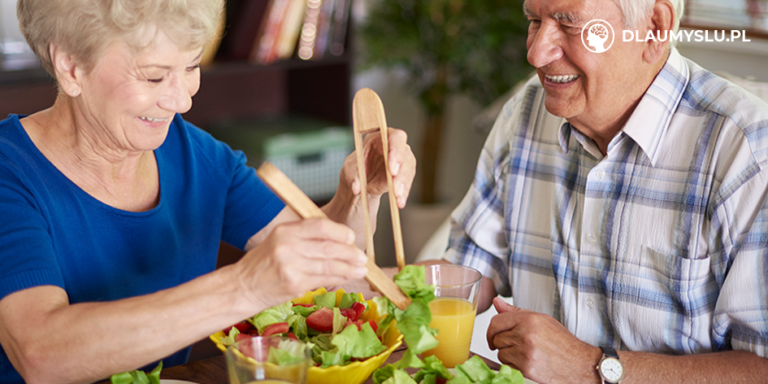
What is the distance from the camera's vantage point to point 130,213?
126cm

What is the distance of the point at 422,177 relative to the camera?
334 cm

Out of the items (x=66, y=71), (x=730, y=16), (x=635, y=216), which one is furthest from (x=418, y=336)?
(x=730, y=16)

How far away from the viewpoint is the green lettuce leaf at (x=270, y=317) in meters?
1.04

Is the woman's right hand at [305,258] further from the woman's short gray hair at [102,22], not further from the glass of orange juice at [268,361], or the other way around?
the woman's short gray hair at [102,22]

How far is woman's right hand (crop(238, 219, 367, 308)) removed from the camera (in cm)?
87

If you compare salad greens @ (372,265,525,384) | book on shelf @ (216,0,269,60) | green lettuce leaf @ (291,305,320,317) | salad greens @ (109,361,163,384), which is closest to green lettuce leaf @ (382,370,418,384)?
salad greens @ (372,265,525,384)

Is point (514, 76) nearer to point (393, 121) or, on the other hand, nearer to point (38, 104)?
point (393, 121)

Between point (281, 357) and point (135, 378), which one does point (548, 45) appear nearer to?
point (281, 357)

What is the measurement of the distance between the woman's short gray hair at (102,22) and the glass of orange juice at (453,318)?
600 mm

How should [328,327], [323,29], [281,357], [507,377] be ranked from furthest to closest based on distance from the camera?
[323,29]
[328,327]
[507,377]
[281,357]

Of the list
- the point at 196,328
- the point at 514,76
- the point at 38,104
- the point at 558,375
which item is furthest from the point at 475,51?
the point at 196,328

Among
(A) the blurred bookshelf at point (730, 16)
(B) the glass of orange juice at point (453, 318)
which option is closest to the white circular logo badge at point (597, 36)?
(B) the glass of orange juice at point (453, 318)

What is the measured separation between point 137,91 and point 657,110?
95cm

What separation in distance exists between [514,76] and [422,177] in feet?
2.30
